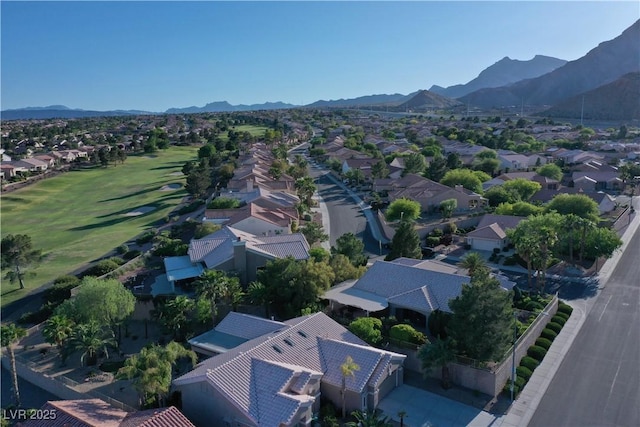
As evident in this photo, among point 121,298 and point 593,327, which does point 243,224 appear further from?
point 593,327

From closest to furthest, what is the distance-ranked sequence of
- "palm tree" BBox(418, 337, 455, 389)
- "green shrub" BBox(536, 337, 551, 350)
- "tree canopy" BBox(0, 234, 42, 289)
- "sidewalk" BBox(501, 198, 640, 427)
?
"sidewalk" BBox(501, 198, 640, 427) → "palm tree" BBox(418, 337, 455, 389) → "green shrub" BBox(536, 337, 551, 350) → "tree canopy" BBox(0, 234, 42, 289)

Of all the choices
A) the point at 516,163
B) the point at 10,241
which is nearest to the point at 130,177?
the point at 10,241

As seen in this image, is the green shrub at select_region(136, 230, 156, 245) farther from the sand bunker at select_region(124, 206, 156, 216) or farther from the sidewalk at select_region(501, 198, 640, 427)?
the sidewalk at select_region(501, 198, 640, 427)

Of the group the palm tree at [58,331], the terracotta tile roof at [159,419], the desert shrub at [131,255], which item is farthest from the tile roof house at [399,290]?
the desert shrub at [131,255]

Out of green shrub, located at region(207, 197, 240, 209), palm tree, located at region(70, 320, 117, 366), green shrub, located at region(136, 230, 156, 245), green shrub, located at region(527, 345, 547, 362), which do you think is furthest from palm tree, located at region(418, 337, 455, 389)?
green shrub, located at region(136, 230, 156, 245)

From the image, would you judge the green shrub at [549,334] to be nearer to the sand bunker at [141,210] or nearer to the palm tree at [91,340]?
the palm tree at [91,340]
